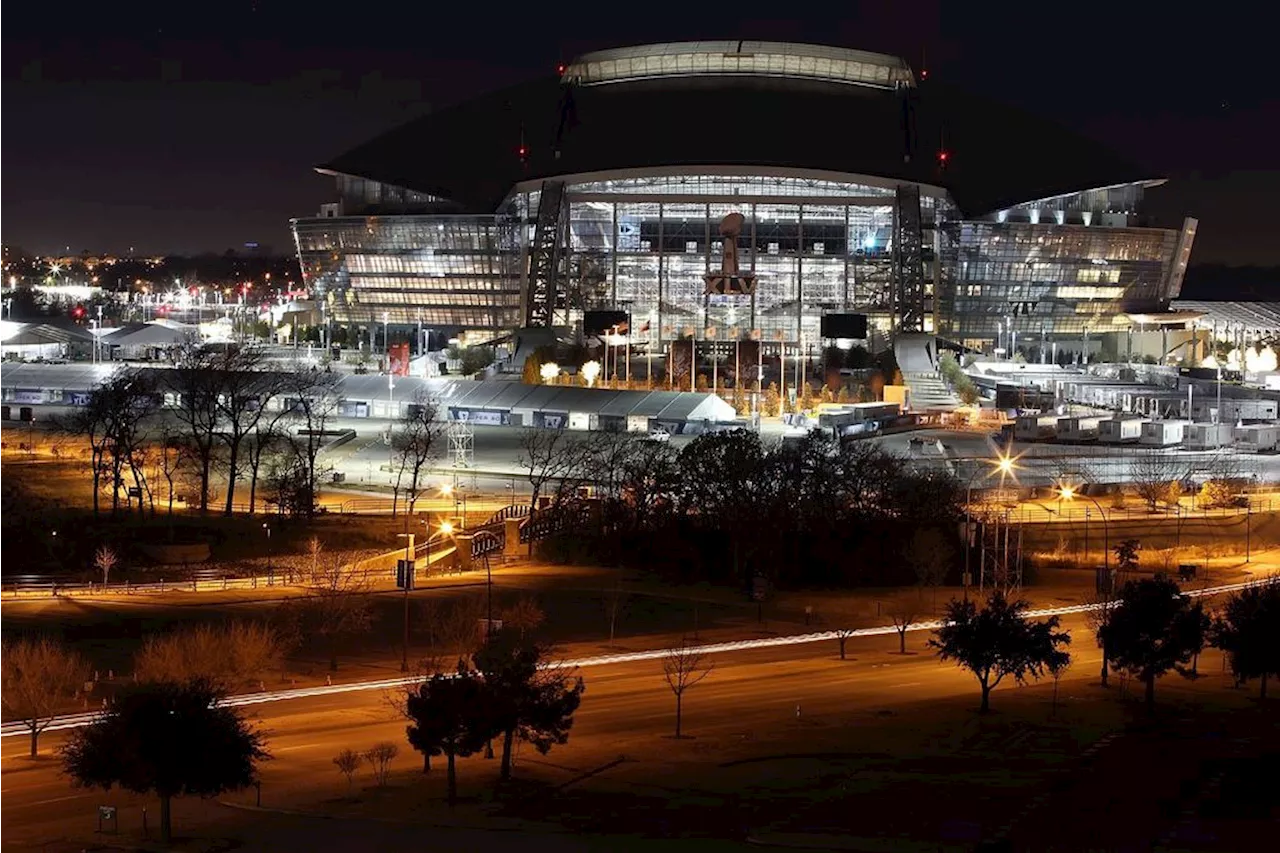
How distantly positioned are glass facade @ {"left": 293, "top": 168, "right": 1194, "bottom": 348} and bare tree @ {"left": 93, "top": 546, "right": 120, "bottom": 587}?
239ft

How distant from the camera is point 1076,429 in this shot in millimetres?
86562

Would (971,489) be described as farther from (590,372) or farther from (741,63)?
(741,63)

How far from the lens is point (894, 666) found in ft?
153

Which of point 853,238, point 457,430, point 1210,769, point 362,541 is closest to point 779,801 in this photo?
point 1210,769

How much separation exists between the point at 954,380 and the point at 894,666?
226 ft

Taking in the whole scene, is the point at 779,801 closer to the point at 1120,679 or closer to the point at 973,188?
the point at 1120,679

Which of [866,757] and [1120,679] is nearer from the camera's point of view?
[866,757]

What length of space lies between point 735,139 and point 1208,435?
2077 inches

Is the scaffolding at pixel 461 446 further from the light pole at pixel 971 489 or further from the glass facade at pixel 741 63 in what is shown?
the glass facade at pixel 741 63

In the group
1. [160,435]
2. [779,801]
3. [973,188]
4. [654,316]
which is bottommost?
[779,801]

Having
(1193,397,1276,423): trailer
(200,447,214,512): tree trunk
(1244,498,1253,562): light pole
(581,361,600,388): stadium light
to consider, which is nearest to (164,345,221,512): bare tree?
(200,447,214,512): tree trunk

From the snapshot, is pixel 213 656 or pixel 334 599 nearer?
pixel 213 656

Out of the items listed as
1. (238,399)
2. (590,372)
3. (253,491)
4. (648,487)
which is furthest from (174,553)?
(590,372)

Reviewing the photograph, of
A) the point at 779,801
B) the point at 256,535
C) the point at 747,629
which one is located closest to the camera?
the point at 779,801
